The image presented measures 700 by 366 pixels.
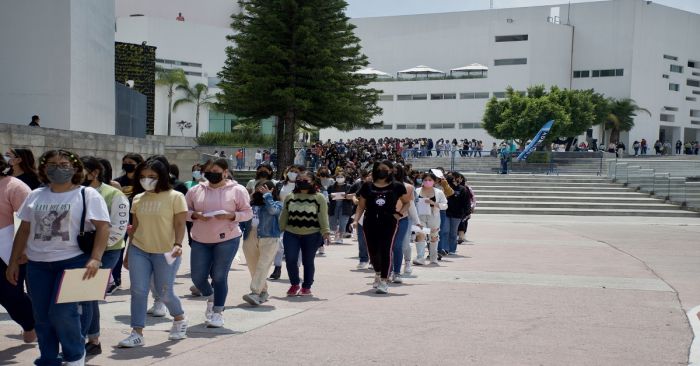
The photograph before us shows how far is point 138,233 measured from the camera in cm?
698

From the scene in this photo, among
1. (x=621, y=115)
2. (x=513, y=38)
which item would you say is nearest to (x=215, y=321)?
(x=621, y=115)

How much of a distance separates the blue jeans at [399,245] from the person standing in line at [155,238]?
173 inches

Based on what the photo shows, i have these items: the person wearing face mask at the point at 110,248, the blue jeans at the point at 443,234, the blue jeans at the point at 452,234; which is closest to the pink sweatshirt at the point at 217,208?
the person wearing face mask at the point at 110,248

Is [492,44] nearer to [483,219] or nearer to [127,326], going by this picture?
[483,219]

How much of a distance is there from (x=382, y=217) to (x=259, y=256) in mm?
1694

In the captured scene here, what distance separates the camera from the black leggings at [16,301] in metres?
6.75

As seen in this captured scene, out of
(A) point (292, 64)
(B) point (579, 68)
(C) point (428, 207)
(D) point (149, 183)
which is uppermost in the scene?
(B) point (579, 68)

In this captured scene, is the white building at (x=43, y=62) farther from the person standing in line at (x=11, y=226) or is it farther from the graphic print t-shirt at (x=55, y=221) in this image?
the graphic print t-shirt at (x=55, y=221)

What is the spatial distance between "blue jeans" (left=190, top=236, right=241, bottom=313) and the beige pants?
1.18 m

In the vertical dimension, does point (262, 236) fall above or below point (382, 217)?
below

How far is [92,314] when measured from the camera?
6348 mm

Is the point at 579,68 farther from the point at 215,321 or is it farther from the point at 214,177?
the point at 215,321

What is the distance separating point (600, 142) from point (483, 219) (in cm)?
4533

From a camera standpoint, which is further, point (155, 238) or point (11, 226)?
point (155, 238)
